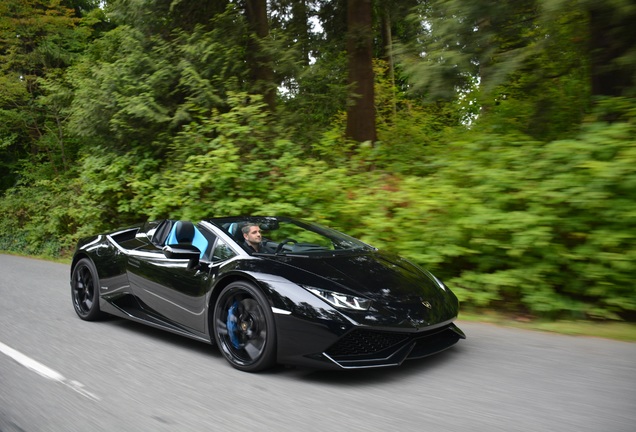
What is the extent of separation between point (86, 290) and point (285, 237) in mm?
3011

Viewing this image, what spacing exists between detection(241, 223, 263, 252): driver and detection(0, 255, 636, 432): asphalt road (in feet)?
3.38

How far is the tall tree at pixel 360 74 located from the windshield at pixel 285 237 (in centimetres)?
743

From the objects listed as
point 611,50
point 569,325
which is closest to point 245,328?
point 569,325

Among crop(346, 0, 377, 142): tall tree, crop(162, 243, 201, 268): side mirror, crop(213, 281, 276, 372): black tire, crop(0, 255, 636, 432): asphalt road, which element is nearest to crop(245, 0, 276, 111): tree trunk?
crop(346, 0, 377, 142): tall tree

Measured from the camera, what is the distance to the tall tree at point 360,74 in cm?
1267

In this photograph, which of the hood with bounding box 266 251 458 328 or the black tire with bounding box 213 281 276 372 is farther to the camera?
the black tire with bounding box 213 281 276 372

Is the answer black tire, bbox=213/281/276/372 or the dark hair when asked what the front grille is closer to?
black tire, bbox=213/281/276/372

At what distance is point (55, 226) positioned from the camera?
17.5 m

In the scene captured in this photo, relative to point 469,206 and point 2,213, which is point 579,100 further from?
point 2,213

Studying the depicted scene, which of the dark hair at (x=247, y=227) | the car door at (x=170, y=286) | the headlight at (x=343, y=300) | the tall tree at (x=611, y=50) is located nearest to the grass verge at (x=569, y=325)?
the headlight at (x=343, y=300)

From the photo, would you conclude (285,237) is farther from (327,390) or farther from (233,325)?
(327,390)

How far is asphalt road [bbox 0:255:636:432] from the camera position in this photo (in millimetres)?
3271

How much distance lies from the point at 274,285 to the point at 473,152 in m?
4.31

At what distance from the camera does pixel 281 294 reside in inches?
162
